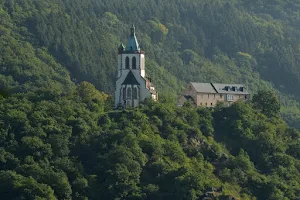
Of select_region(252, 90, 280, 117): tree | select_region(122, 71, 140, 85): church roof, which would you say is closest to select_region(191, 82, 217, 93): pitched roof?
select_region(252, 90, 280, 117): tree

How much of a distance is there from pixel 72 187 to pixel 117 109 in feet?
53.7

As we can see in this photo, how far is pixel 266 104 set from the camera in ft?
456

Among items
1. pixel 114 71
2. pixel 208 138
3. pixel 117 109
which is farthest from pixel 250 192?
pixel 114 71

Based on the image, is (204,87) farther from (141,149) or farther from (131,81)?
(141,149)

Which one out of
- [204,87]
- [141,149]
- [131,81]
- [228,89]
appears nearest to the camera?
[141,149]

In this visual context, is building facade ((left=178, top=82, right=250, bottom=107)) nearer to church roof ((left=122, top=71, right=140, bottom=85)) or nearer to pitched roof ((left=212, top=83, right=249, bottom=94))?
pitched roof ((left=212, top=83, right=249, bottom=94))

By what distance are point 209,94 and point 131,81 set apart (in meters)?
11.2

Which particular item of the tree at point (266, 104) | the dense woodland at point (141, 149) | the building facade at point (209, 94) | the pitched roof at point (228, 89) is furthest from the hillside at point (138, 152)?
the pitched roof at point (228, 89)

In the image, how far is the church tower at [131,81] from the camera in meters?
129

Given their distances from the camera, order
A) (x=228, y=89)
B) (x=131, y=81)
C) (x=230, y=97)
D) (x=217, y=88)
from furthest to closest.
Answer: (x=228, y=89), (x=230, y=97), (x=217, y=88), (x=131, y=81)

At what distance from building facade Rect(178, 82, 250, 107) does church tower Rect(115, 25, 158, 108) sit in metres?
5.40

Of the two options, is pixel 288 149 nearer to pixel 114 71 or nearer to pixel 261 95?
pixel 261 95

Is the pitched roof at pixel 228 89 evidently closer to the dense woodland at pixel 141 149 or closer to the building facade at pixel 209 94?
the building facade at pixel 209 94

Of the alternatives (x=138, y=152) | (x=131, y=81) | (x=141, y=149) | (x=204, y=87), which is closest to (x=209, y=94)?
(x=204, y=87)
